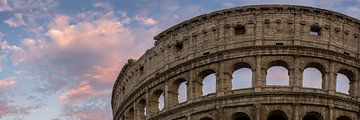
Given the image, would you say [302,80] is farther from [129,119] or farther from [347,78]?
[129,119]

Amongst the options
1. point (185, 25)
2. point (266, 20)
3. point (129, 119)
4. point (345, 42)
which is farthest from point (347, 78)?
point (129, 119)

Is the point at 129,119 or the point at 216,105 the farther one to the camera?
the point at 129,119

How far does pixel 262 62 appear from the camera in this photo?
190ft

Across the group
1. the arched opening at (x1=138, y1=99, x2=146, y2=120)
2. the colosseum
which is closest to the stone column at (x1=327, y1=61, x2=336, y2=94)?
the colosseum

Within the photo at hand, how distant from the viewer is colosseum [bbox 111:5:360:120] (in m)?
56.4

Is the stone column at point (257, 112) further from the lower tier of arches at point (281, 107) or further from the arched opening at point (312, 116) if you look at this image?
the arched opening at point (312, 116)

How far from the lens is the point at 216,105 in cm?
5731

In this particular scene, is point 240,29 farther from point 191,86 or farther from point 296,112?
point 296,112

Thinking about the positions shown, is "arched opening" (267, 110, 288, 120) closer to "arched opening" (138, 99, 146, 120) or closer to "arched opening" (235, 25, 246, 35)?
"arched opening" (235, 25, 246, 35)

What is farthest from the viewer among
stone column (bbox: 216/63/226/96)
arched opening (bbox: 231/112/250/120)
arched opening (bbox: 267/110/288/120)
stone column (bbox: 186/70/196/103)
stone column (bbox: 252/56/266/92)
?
stone column (bbox: 186/70/196/103)

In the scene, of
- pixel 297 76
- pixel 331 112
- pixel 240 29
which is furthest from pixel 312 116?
pixel 240 29

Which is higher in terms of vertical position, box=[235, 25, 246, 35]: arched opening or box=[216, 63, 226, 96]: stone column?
box=[235, 25, 246, 35]: arched opening

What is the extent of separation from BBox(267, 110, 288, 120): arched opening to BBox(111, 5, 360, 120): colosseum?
0.06 m

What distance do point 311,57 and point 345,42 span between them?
9.18 ft
